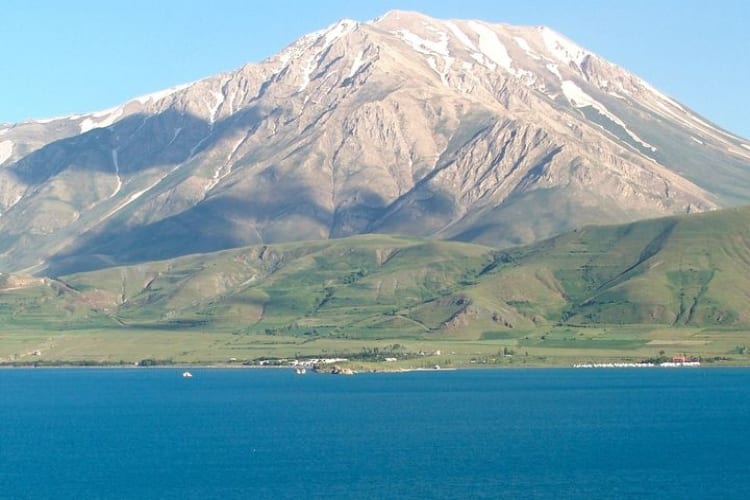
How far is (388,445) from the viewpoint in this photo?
12900 cm

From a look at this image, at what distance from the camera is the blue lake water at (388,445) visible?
105 m

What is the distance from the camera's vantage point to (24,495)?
341 feet

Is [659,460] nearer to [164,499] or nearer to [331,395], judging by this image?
[164,499]

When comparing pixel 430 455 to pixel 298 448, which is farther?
pixel 298 448

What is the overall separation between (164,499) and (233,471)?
1407cm

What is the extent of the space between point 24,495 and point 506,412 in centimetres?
6833

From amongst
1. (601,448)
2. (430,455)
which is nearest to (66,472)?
(430,455)

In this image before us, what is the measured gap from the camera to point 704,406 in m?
165

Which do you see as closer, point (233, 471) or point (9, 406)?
point (233, 471)

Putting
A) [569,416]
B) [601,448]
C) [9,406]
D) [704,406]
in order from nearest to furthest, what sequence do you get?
[601,448] → [569,416] → [704,406] → [9,406]

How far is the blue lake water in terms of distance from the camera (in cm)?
10494

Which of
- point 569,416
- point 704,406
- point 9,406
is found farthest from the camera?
point 9,406

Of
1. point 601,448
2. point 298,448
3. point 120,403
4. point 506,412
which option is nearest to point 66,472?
point 298,448

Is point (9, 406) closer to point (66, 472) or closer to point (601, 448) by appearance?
point (66, 472)
